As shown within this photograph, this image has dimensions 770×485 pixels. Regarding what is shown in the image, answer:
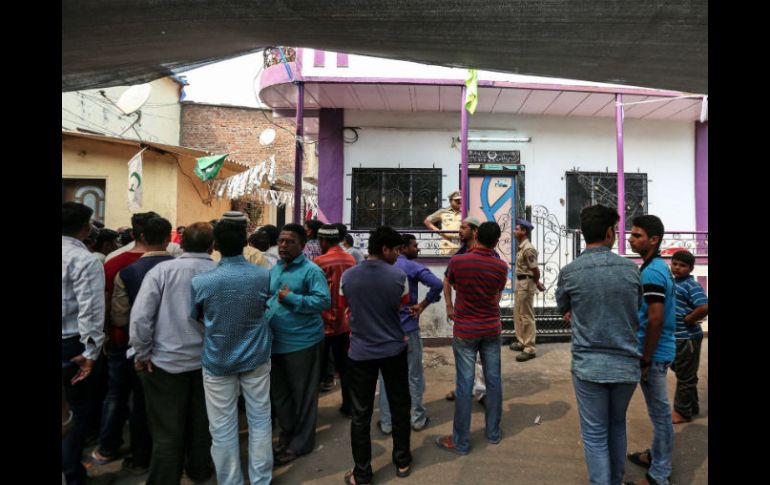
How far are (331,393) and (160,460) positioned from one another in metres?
2.20

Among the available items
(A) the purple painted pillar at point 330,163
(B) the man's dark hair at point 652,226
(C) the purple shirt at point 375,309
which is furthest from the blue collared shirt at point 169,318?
(A) the purple painted pillar at point 330,163

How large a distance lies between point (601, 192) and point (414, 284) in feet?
21.1

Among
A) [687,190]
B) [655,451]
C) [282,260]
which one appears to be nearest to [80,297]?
[282,260]

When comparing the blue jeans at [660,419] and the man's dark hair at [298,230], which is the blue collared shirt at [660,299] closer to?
the blue jeans at [660,419]

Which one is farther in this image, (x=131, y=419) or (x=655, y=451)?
(x=131, y=419)

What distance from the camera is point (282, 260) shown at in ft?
11.3

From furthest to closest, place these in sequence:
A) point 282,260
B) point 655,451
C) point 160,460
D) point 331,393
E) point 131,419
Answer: point 331,393 → point 282,260 → point 131,419 → point 655,451 → point 160,460

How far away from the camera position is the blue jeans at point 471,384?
3.44 metres

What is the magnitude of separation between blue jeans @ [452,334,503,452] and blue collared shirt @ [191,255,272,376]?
1681mm

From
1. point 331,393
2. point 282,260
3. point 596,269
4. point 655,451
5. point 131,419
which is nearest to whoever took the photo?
point 596,269

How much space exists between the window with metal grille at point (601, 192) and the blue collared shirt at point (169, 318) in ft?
25.6

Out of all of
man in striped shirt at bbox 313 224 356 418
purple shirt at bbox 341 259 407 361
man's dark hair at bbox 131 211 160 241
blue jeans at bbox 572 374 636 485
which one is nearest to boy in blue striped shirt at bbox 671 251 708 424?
blue jeans at bbox 572 374 636 485
